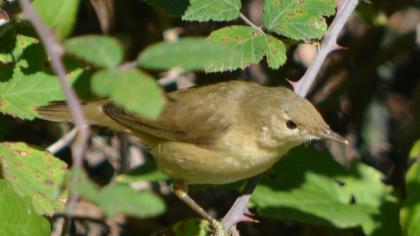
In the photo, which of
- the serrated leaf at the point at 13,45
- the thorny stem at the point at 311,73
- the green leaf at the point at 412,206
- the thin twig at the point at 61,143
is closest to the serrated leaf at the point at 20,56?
the serrated leaf at the point at 13,45

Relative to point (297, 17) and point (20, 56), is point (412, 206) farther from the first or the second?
point (20, 56)

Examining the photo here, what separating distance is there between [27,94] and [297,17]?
1.05 metres

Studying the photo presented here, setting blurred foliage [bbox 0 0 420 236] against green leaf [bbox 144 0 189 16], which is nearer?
blurred foliage [bbox 0 0 420 236]

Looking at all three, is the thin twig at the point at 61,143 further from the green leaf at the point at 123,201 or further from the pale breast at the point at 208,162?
the green leaf at the point at 123,201

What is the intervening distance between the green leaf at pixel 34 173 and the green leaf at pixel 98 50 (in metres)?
1.38

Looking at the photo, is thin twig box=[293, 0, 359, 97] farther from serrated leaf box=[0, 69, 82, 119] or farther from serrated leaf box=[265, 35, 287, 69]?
serrated leaf box=[0, 69, 82, 119]

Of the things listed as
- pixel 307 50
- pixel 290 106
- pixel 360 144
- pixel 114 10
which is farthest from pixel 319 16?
pixel 307 50

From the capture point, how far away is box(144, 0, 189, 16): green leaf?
3188 millimetres

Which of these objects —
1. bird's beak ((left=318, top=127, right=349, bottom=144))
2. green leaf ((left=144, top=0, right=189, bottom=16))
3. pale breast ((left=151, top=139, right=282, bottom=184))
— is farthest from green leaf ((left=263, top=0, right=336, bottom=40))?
pale breast ((left=151, top=139, right=282, bottom=184))

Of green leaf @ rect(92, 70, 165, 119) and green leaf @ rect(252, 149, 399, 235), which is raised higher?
green leaf @ rect(92, 70, 165, 119)

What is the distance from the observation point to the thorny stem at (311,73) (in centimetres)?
325

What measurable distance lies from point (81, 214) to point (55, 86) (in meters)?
2.04

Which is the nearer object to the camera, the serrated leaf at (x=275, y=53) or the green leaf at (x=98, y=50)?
the green leaf at (x=98, y=50)

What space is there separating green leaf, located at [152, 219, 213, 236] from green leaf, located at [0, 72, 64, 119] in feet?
2.53
